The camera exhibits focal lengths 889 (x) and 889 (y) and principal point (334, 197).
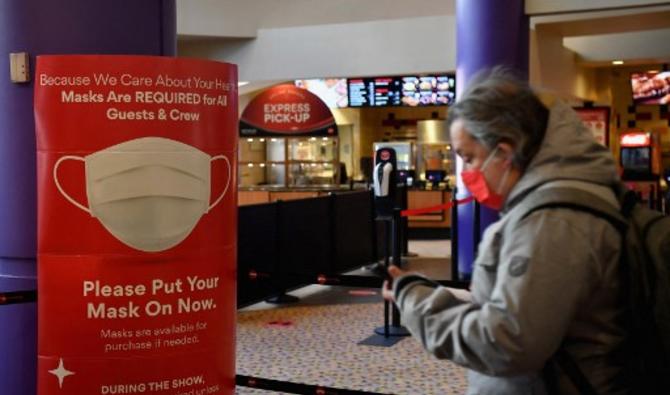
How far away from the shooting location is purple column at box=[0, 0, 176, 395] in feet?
13.1

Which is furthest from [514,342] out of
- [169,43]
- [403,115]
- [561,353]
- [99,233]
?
[403,115]

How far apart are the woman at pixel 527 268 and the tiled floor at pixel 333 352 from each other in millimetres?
3928

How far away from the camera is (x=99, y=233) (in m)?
3.43

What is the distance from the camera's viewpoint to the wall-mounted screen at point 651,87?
18.7 meters

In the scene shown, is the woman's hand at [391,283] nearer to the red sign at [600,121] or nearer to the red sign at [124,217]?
the red sign at [124,217]

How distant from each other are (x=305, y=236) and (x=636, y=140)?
10.4 metres

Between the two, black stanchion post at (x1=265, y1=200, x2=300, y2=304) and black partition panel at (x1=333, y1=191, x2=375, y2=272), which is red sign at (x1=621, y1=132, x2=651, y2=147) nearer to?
black partition panel at (x1=333, y1=191, x2=375, y2=272)

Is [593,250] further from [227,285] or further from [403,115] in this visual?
[403,115]

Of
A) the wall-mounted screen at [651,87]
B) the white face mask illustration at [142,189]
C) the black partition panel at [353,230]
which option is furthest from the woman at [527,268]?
the wall-mounted screen at [651,87]

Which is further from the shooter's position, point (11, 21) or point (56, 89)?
point (11, 21)

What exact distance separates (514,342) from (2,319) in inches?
122

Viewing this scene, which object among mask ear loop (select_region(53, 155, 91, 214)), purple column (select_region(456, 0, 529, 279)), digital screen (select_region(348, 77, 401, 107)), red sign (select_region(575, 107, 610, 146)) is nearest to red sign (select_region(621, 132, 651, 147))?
red sign (select_region(575, 107, 610, 146))

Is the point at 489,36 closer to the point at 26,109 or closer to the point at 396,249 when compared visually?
the point at 396,249

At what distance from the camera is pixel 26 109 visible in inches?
161
